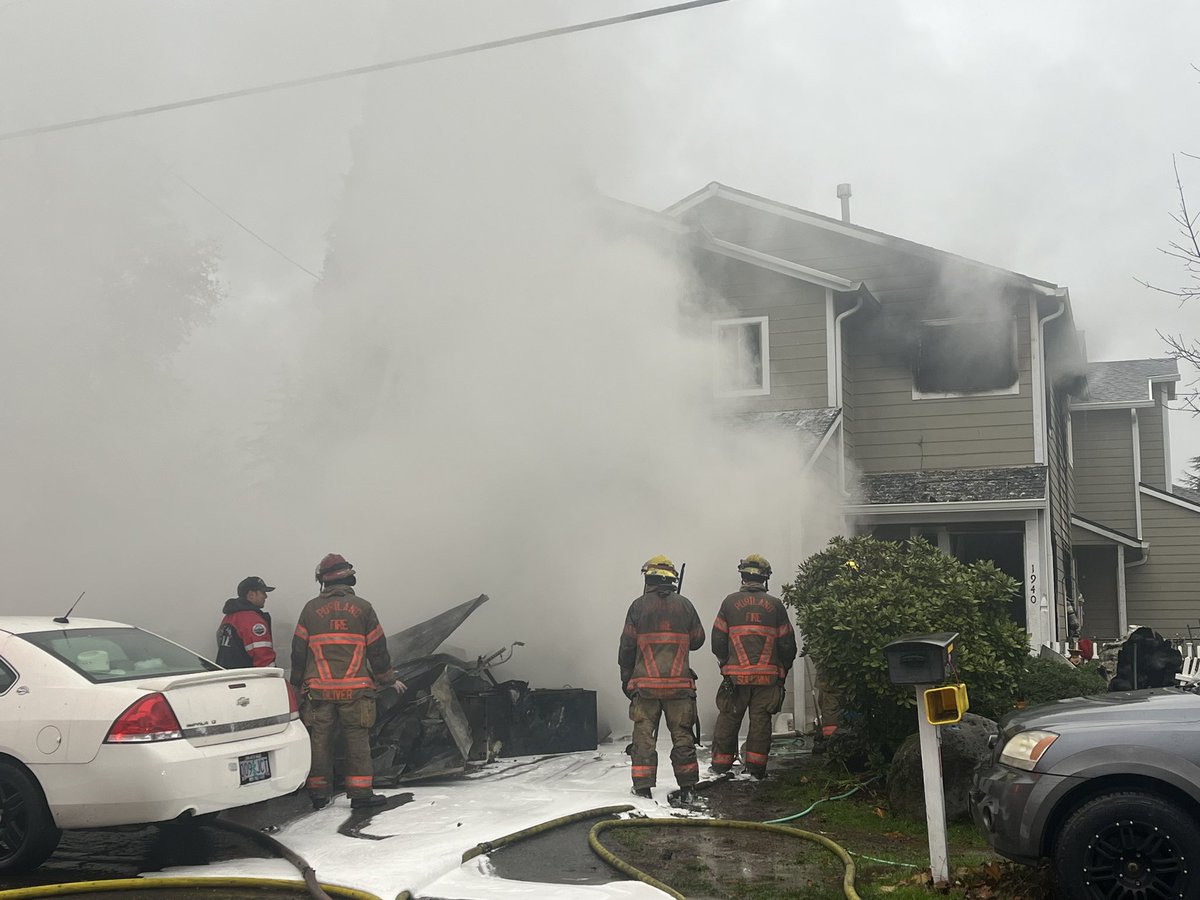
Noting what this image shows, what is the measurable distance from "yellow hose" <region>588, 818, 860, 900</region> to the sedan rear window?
8.75 feet

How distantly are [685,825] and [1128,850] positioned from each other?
9.40 feet

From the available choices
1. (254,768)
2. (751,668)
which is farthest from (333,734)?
(751,668)

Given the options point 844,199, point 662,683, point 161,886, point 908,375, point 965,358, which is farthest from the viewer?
point 844,199

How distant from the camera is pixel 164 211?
14.8 metres

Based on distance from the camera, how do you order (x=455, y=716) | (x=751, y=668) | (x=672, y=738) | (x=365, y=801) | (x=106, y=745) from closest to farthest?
(x=106, y=745) < (x=365, y=801) < (x=672, y=738) < (x=751, y=668) < (x=455, y=716)

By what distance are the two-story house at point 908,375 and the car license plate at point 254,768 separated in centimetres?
847

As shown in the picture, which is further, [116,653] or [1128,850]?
[116,653]

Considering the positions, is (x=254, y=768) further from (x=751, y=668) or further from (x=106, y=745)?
(x=751, y=668)

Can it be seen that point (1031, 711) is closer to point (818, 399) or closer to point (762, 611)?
point (762, 611)

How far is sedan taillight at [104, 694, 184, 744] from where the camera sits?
5488 millimetres

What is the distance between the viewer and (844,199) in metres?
19.0

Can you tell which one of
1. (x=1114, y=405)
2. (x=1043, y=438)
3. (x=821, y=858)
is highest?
(x=1114, y=405)

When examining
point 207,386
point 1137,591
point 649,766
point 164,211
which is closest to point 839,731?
point 649,766

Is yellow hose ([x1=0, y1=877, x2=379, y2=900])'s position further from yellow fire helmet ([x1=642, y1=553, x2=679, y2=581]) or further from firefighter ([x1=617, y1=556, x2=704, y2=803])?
yellow fire helmet ([x1=642, y1=553, x2=679, y2=581])
